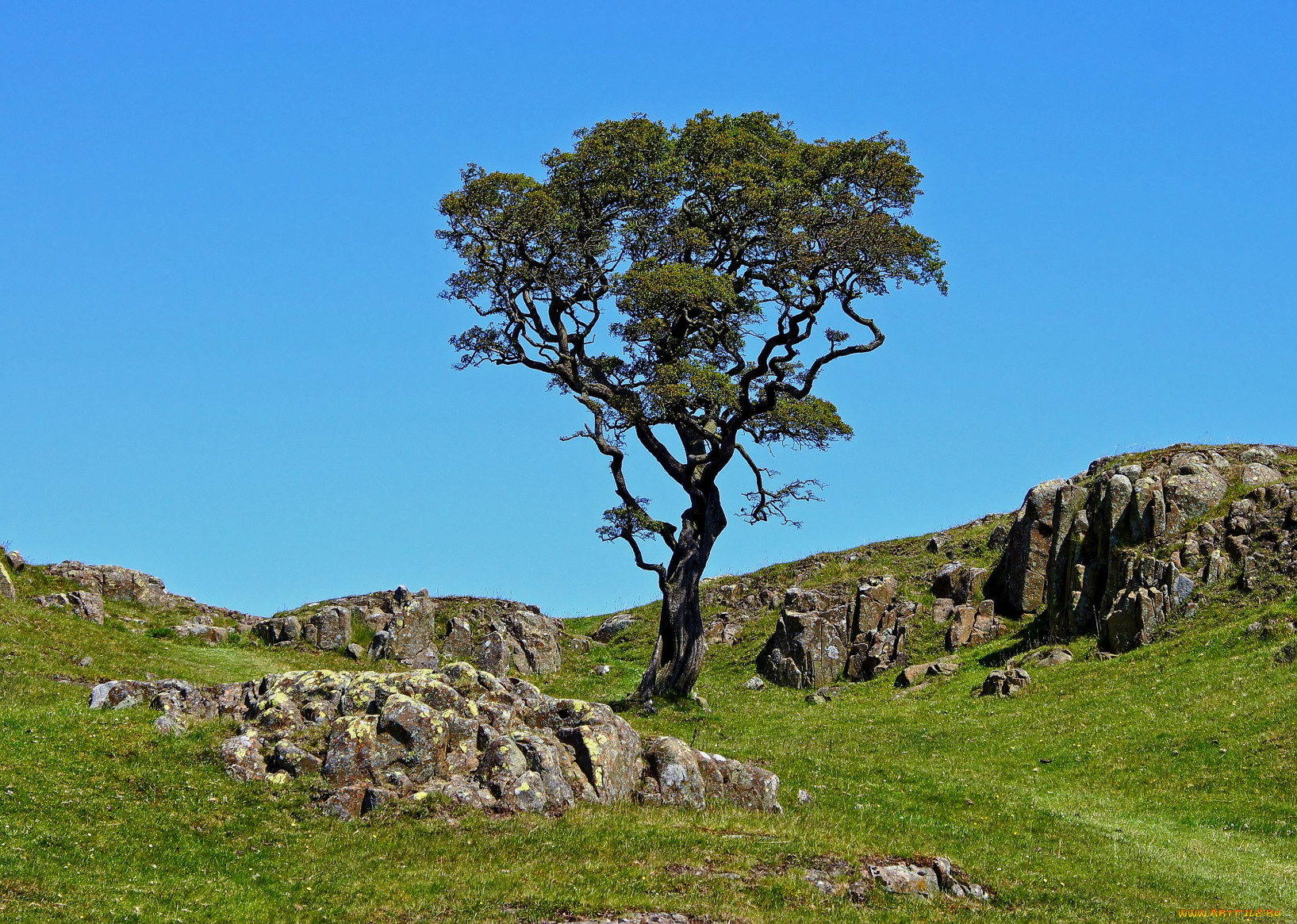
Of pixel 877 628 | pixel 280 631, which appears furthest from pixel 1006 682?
pixel 280 631

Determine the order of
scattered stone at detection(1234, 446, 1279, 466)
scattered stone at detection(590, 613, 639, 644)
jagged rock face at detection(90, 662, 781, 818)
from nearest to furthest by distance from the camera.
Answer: jagged rock face at detection(90, 662, 781, 818), scattered stone at detection(1234, 446, 1279, 466), scattered stone at detection(590, 613, 639, 644)

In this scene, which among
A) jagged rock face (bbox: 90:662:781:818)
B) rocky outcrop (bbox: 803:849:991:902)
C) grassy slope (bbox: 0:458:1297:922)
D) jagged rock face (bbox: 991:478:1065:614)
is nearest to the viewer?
grassy slope (bbox: 0:458:1297:922)

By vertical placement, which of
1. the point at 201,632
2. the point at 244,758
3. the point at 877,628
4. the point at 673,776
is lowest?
the point at 673,776

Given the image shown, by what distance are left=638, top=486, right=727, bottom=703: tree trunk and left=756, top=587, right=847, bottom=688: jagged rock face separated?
899 centimetres

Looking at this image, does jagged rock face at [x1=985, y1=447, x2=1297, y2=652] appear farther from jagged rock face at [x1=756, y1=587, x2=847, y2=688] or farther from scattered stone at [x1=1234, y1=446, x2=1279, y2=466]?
jagged rock face at [x1=756, y1=587, x2=847, y2=688]

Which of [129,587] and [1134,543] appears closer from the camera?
[1134,543]

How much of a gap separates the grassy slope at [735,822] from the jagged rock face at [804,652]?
10043 mm

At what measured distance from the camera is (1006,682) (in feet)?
159

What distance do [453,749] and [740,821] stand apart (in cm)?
698

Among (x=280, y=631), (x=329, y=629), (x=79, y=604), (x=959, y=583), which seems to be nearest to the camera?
(x=79, y=604)

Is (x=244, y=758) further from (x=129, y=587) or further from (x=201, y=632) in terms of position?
(x=129, y=587)

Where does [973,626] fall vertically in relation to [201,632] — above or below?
below

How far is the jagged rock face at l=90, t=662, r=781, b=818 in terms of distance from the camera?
26.5m

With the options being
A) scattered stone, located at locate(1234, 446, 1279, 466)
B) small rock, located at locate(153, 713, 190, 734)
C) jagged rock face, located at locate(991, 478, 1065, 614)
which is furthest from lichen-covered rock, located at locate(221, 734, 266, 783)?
scattered stone, located at locate(1234, 446, 1279, 466)
